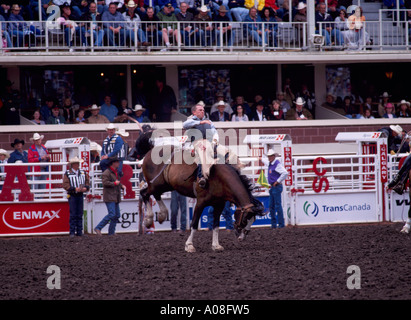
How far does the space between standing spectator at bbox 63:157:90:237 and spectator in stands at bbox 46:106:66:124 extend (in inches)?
207

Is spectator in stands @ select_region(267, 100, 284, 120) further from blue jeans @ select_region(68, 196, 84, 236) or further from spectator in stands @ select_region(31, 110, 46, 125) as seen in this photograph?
blue jeans @ select_region(68, 196, 84, 236)

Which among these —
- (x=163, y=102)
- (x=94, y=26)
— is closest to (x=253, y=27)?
(x=163, y=102)

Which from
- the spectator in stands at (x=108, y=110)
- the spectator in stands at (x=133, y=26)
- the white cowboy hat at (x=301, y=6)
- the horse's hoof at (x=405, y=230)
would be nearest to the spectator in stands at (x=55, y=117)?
the spectator in stands at (x=108, y=110)

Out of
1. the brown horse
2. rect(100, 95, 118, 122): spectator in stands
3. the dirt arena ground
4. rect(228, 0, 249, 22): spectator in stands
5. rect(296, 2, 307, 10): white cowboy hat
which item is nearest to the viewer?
the dirt arena ground

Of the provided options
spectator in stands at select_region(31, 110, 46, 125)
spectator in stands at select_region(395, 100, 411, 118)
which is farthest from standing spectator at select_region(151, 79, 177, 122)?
spectator in stands at select_region(395, 100, 411, 118)

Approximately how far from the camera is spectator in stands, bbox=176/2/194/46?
20.7 meters

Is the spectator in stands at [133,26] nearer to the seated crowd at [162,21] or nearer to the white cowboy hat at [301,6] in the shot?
the seated crowd at [162,21]

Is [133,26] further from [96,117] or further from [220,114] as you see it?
[220,114]

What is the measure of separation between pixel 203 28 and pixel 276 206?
25.6 ft

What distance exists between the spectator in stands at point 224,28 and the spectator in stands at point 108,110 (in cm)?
376

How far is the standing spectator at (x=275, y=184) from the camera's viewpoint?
15289 mm

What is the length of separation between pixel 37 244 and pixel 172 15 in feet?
32.8

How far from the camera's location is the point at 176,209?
15281 millimetres

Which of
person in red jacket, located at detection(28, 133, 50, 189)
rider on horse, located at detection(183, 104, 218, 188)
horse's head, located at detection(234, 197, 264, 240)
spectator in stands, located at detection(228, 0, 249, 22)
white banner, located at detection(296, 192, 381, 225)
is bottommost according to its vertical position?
white banner, located at detection(296, 192, 381, 225)
